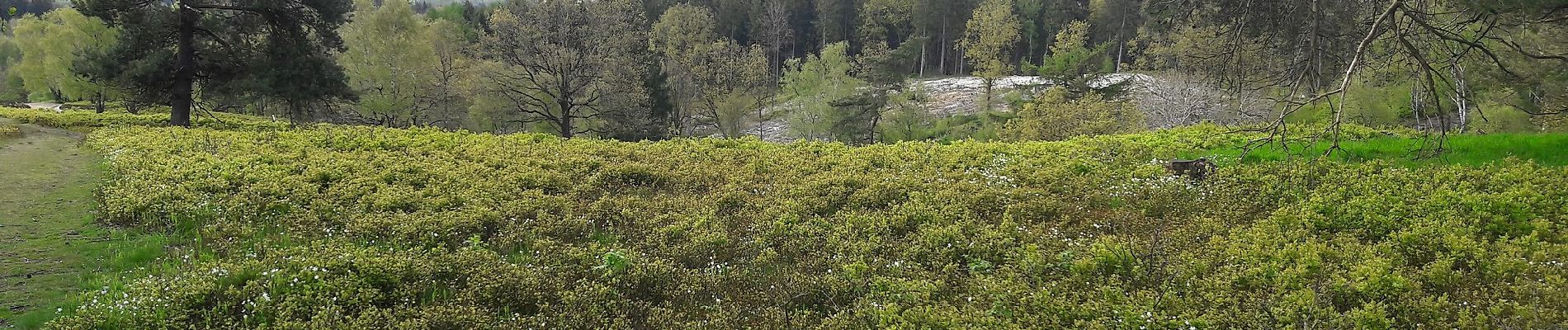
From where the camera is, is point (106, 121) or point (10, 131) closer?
point (10, 131)

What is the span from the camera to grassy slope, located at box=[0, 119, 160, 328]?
4.91 meters

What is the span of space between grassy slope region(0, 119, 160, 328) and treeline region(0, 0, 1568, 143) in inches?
323

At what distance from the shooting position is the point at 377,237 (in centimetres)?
677

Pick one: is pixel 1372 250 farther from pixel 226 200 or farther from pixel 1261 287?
pixel 226 200

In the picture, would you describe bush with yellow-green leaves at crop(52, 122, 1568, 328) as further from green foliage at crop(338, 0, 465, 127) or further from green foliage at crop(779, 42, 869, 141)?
green foliage at crop(779, 42, 869, 141)

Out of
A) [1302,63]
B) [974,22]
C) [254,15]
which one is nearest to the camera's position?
[1302,63]

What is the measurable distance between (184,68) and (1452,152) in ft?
Answer: 79.4

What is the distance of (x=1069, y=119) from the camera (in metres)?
31.2

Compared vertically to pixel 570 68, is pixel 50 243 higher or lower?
lower

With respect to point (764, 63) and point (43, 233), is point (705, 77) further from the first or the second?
point (43, 233)

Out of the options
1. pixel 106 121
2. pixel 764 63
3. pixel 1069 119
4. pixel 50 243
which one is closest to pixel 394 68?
pixel 106 121

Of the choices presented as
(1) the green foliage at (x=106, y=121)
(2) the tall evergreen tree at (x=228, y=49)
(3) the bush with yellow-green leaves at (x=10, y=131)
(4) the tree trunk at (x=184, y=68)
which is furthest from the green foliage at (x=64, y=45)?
(3) the bush with yellow-green leaves at (x=10, y=131)

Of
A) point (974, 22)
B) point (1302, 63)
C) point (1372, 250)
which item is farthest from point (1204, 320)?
point (974, 22)

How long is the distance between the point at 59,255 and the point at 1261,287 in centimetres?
946
